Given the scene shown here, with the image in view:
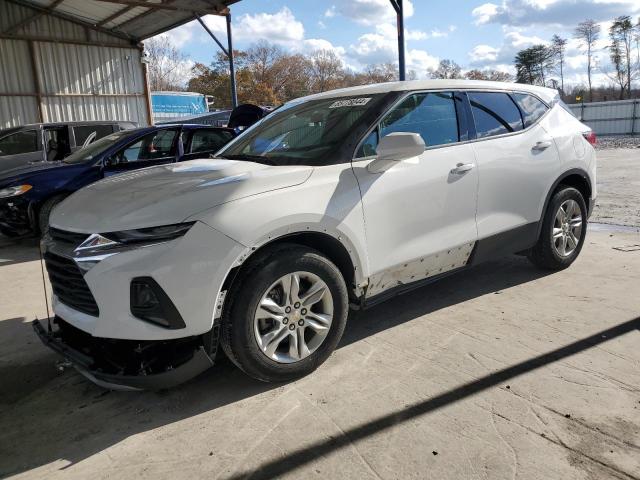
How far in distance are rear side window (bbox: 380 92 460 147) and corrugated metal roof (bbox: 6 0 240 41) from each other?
37.9 ft

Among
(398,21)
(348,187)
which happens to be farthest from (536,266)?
(398,21)

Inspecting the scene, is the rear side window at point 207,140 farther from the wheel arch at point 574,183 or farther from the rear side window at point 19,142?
the wheel arch at point 574,183

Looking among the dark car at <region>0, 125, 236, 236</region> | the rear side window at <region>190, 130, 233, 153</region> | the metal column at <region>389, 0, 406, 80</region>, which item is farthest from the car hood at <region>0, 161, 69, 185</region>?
the metal column at <region>389, 0, 406, 80</region>

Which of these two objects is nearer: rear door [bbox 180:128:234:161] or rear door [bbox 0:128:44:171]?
rear door [bbox 180:128:234:161]

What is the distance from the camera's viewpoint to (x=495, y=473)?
7.47ft

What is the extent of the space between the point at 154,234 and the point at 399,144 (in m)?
1.56

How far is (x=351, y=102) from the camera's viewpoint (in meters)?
3.73

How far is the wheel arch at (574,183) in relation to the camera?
15.0ft

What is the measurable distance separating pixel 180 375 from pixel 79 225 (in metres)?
1.02

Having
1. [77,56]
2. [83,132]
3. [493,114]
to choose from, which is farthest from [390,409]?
[77,56]

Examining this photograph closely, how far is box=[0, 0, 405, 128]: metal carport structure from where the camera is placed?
50.6 ft

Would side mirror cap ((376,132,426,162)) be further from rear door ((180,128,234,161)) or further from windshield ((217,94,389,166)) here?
rear door ((180,128,234,161))

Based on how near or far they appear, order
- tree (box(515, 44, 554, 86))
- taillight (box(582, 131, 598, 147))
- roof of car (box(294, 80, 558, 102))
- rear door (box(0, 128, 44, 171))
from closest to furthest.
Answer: roof of car (box(294, 80, 558, 102)) → taillight (box(582, 131, 598, 147)) → rear door (box(0, 128, 44, 171)) → tree (box(515, 44, 554, 86))

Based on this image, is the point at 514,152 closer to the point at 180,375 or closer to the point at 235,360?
the point at 235,360
